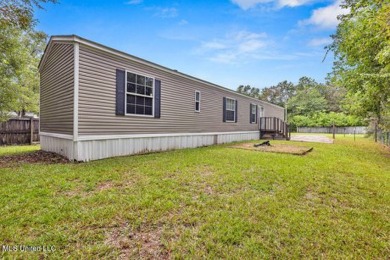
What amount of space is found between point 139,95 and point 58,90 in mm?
2731

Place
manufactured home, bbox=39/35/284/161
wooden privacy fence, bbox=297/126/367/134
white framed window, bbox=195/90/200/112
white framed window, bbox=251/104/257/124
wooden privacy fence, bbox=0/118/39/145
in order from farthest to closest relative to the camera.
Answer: wooden privacy fence, bbox=297/126/367/134 < white framed window, bbox=251/104/257/124 < wooden privacy fence, bbox=0/118/39/145 < white framed window, bbox=195/90/200/112 < manufactured home, bbox=39/35/284/161

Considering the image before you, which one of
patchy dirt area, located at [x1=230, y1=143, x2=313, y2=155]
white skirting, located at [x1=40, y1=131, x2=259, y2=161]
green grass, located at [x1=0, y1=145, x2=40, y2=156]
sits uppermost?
white skirting, located at [x1=40, y1=131, x2=259, y2=161]

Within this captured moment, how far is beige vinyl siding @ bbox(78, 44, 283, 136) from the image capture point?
5824 mm

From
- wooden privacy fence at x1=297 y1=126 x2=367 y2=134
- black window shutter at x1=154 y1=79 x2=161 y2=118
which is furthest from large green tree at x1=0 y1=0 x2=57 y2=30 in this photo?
wooden privacy fence at x1=297 y1=126 x2=367 y2=134

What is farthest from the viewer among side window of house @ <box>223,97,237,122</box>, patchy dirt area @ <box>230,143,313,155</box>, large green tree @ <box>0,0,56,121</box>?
side window of house @ <box>223,97,237,122</box>

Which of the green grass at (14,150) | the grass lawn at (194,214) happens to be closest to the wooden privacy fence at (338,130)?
the grass lawn at (194,214)

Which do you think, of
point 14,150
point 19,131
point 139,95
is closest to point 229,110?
point 139,95

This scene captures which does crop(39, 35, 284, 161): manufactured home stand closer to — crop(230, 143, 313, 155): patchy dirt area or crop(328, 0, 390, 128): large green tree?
crop(230, 143, 313, 155): patchy dirt area

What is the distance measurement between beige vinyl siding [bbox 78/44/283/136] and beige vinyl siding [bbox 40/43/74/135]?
1.45ft

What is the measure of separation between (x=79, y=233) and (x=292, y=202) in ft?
9.65

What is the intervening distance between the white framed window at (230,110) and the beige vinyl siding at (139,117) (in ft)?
1.49

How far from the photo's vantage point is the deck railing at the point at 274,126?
1456cm

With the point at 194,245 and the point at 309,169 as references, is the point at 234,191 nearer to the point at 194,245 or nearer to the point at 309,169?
the point at 194,245

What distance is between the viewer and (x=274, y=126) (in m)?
15.3
